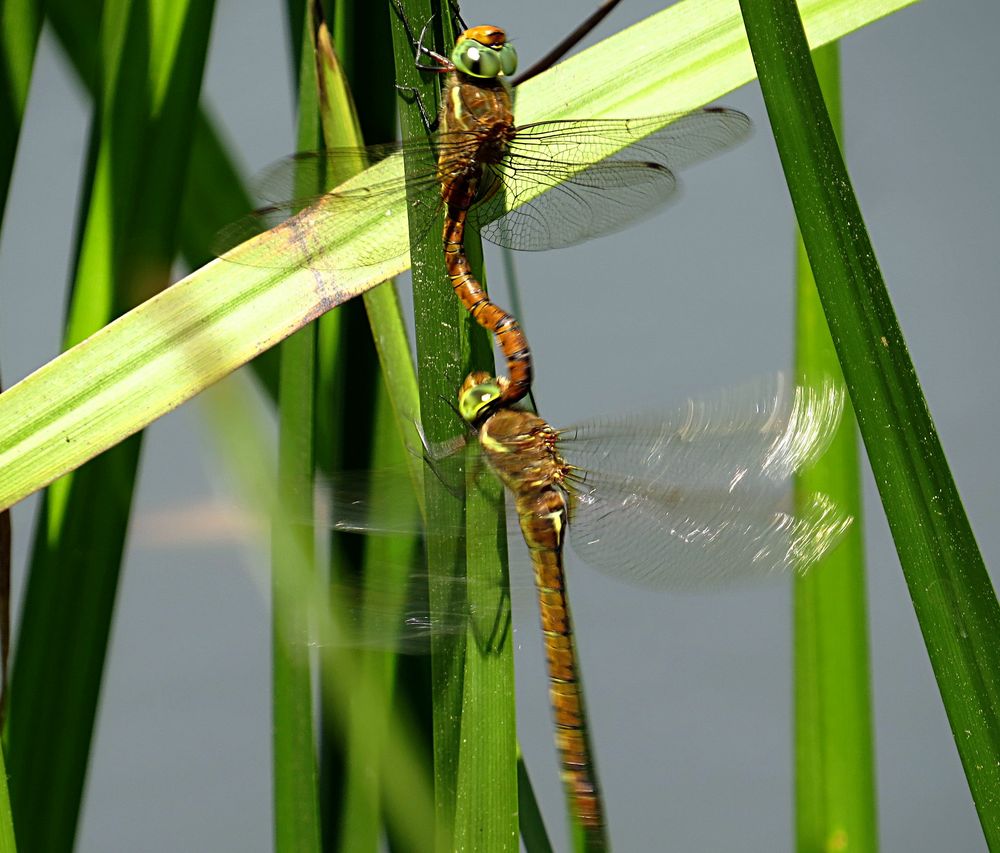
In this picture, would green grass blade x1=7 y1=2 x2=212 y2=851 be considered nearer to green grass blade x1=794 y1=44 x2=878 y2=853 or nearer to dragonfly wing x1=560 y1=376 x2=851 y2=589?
dragonfly wing x1=560 y1=376 x2=851 y2=589

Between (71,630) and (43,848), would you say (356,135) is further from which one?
(43,848)

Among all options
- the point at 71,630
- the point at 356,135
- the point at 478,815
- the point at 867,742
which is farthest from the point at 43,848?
the point at 867,742

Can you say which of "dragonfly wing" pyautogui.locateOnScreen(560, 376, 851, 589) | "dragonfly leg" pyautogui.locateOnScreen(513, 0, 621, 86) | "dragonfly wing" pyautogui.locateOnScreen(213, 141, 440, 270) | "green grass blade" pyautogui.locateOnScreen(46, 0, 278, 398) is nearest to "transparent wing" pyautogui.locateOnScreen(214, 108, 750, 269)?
"dragonfly wing" pyautogui.locateOnScreen(213, 141, 440, 270)

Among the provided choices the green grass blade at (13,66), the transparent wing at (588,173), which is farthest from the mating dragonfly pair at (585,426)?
the green grass blade at (13,66)

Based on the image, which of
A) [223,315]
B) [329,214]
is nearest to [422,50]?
[329,214]

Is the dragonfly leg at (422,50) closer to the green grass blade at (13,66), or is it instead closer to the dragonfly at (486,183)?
the dragonfly at (486,183)

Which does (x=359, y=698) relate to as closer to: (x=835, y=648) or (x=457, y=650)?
(x=457, y=650)
